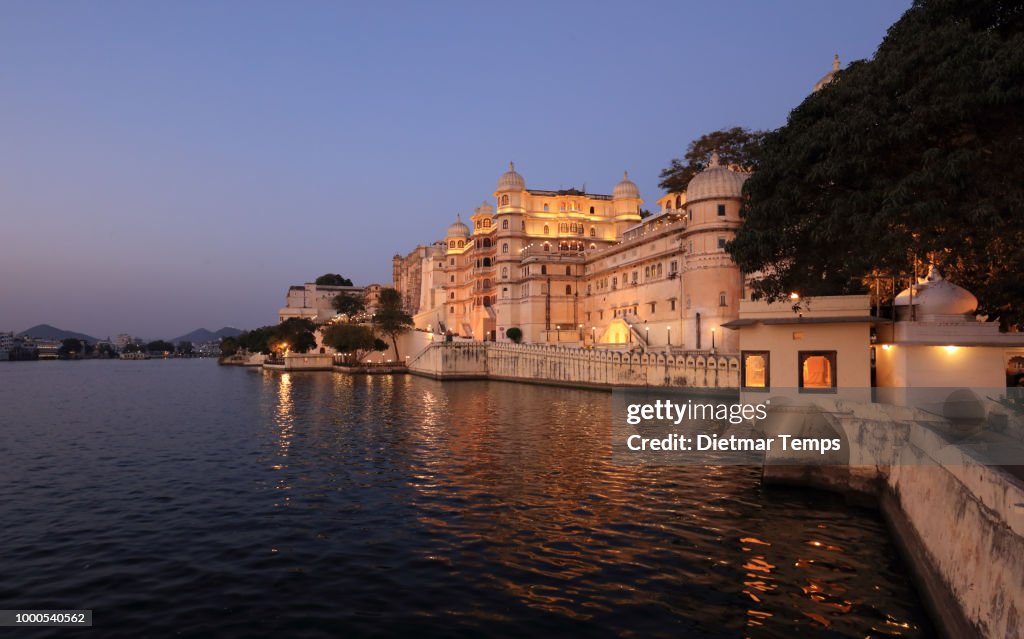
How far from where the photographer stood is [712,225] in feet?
170

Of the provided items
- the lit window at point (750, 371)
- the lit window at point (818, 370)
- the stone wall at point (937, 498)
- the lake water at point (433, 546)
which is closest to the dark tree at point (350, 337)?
the lake water at point (433, 546)

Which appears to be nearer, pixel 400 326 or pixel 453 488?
pixel 453 488

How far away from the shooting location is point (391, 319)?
3615 inches

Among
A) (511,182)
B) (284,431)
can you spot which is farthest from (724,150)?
(284,431)

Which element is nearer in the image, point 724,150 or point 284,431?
point 284,431

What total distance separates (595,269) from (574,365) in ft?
73.6

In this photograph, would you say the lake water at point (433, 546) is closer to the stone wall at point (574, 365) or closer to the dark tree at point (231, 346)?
the stone wall at point (574, 365)

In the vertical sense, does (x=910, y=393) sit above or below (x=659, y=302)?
below

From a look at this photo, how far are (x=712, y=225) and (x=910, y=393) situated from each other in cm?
3454

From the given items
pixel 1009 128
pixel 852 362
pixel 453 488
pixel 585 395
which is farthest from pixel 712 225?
pixel 453 488

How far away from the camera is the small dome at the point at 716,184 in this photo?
51.2 meters

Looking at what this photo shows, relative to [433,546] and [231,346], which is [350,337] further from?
[231,346]

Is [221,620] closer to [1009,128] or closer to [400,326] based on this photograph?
[1009,128]

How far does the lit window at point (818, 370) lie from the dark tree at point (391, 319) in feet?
237
